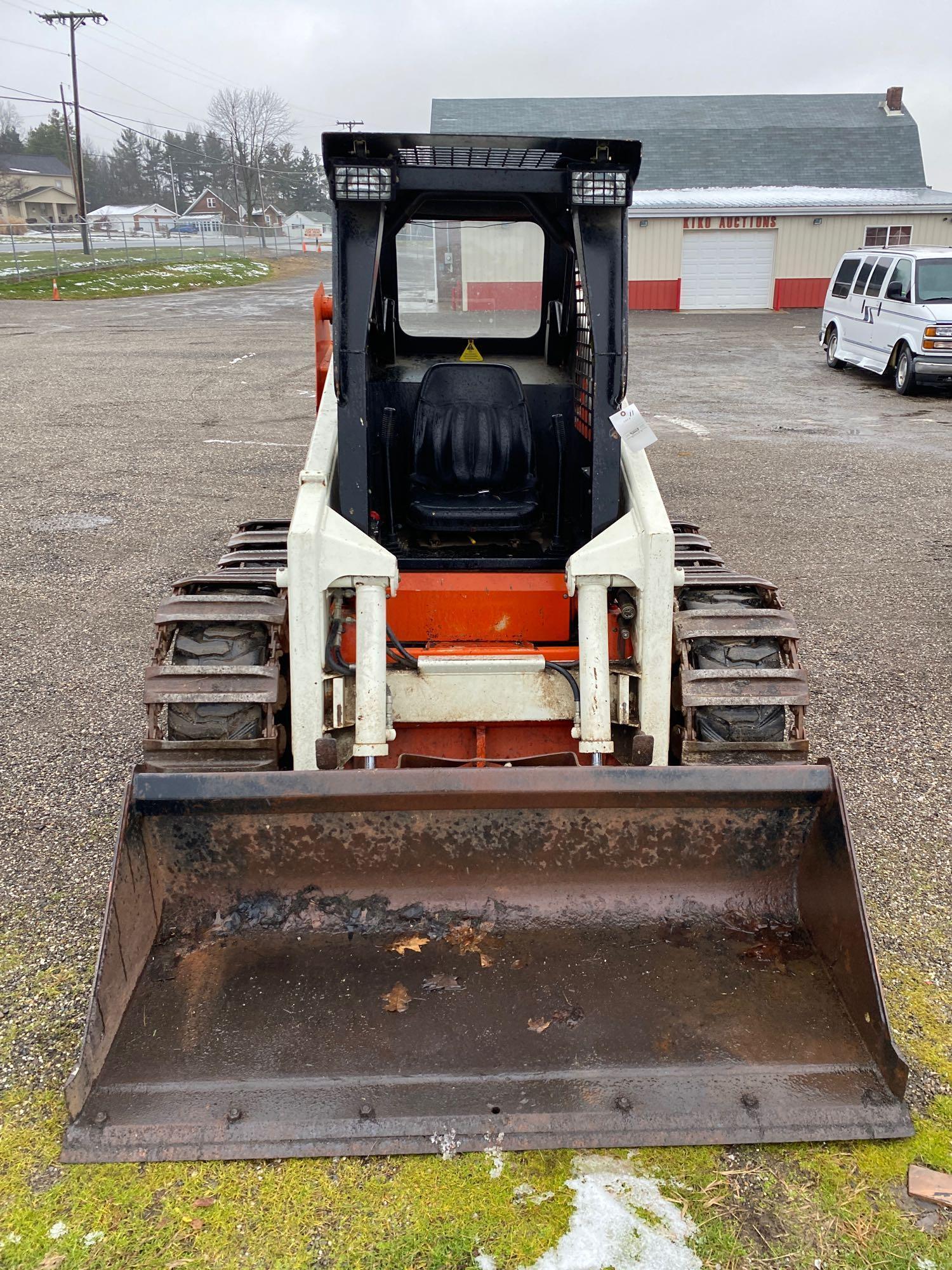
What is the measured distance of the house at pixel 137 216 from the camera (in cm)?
7519

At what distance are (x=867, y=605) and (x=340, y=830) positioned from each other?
4903 millimetres

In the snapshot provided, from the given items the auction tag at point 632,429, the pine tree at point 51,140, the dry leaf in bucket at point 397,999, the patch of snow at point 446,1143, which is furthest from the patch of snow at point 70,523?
the pine tree at point 51,140

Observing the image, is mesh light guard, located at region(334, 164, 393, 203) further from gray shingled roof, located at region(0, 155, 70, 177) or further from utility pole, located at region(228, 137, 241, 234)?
gray shingled roof, located at region(0, 155, 70, 177)

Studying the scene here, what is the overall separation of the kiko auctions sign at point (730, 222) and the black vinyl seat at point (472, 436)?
26.3 meters

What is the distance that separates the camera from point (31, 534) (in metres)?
8.40

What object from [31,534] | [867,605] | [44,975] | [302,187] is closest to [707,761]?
[44,975]

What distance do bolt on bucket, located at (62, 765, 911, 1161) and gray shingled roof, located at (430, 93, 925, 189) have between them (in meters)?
31.2

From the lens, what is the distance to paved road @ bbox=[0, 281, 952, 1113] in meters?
3.89

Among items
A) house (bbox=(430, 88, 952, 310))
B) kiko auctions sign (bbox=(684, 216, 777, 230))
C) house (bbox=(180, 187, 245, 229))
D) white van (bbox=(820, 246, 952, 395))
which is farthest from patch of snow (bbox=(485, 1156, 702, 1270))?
house (bbox=(180, 187, 245, 229))

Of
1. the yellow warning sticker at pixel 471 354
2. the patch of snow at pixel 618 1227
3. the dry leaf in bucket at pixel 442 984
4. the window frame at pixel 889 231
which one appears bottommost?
the patch of snow at pixel 618 1227

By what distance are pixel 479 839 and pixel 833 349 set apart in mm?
17345

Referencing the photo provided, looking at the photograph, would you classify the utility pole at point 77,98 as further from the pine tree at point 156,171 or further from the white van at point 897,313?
the pine tree at point 156,171

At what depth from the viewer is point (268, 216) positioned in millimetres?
96625

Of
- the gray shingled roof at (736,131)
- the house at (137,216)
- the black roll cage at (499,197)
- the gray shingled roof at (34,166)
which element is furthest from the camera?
the gray shingled roof at (34,166)
